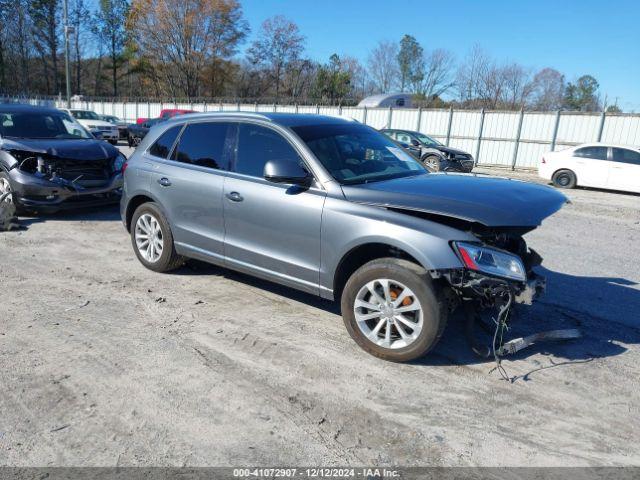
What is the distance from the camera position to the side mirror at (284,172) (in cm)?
416

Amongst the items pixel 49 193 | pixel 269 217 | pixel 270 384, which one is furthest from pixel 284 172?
pixel 49 193

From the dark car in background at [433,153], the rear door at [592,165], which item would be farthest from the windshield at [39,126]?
the rear door at [592,165]

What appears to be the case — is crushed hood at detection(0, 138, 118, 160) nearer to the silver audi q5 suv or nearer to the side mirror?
the silver audi q5 suv

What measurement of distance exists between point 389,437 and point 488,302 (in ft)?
4.47

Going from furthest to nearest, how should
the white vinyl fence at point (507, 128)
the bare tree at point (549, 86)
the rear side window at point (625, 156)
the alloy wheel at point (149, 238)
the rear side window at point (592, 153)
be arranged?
the bare tree at point (549, 86) → the white vinyl fence at point (507, 128) → the rear side window at point (592, 153) → the rear side window at point (625, 156) → the alloy wheel at point (149, 238)

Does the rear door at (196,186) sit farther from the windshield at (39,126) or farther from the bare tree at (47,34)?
the bare tree at (47,34)

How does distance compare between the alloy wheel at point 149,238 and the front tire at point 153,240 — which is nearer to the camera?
the front tire at point 153,240

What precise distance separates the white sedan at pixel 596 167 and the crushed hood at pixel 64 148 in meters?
14.1

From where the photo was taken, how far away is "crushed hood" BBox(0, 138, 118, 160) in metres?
8.27

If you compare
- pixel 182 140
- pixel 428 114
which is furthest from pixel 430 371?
pixel 428 114

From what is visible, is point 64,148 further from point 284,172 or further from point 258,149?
point 284,172

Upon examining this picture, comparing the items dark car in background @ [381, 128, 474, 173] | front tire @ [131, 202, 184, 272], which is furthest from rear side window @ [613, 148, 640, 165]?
front tire @ [131, 202, 184, 272]

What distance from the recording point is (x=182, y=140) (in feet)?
18.3

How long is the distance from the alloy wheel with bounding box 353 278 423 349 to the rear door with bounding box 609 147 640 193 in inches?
585
